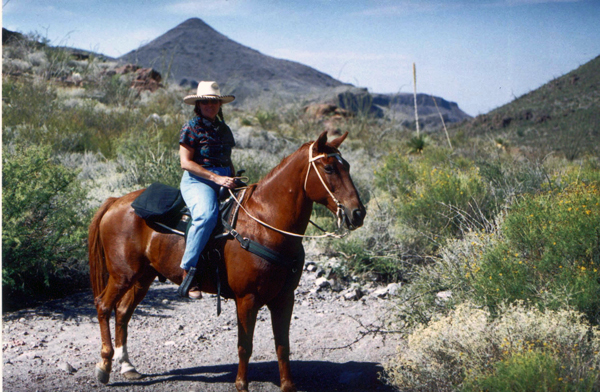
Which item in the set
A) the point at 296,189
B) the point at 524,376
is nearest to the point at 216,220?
the point at 296,189

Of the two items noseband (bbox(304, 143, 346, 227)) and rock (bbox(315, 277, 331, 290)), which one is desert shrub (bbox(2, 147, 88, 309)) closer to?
rock (bbox(315, 277, 331, 290))

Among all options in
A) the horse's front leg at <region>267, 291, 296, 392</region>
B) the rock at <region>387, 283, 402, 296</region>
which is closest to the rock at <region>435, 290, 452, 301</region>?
the rock at <region>387, 283, 402, 296</region>

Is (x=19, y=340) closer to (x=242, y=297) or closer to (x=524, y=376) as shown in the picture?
(x=242, y=297)

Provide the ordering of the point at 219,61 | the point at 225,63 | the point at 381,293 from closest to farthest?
the point at 381,293 < the point at 225,63 < the point at 219,61

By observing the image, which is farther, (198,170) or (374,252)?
(374,252)

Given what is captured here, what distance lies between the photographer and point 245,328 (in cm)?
401

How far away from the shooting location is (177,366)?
16.6 feet

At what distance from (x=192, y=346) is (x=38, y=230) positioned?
287 centimetres

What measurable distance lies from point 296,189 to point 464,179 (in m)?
5.58

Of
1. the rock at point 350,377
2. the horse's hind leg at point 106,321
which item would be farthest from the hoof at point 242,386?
the horse's hind leg at point 106,321

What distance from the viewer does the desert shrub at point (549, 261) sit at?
13.4ft

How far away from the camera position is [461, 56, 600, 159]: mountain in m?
27.6

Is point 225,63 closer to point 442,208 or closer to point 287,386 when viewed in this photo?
point 442,208

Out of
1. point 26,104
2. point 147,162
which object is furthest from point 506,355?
point 26,104
